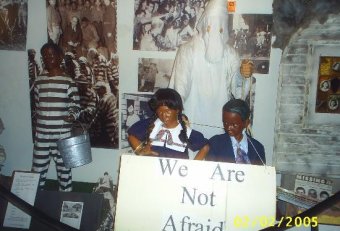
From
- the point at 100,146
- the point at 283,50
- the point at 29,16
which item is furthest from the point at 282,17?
the point at 29,16

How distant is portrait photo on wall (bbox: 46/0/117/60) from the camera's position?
10.0ft

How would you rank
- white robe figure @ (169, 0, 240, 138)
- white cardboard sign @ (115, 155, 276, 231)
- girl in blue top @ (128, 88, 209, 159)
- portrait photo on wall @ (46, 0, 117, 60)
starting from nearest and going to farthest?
white cardboard sign @ (115, 155, 276, 231) < girl in blue top @ (128, 88, 209, 159) < white robe figure @ (169, 0, 240, 138) < portrait photo on wall @ (46, 0, 117, 60)

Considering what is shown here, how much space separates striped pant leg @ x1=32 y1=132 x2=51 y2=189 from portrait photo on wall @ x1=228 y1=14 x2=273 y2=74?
2151 millimetres

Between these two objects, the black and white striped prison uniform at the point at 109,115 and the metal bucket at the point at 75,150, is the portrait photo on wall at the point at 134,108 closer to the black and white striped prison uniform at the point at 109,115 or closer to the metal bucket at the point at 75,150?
the black and white striped prison uniform at the point at 109,115

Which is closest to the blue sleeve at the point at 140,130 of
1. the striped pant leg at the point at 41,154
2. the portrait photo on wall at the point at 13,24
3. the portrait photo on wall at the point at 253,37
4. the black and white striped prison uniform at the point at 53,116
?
the black and white striped prison uniform at the point at 53,116

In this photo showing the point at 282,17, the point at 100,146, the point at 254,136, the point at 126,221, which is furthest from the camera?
the point at 100,146

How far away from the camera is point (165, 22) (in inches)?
118

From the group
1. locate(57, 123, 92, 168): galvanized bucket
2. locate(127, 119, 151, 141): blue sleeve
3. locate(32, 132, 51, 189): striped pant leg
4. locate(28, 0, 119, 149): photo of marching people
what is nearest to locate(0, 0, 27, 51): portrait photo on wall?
locate(28, 0, 119, 149): photo of marching people

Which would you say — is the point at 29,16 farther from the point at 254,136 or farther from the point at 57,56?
the point at 254,136

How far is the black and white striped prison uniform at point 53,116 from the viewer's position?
314cm

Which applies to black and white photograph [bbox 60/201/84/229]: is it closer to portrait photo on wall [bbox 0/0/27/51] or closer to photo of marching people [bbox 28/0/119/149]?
photo of marching people [bbox 28/0/119/149]

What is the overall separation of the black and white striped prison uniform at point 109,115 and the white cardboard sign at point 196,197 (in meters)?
1.72

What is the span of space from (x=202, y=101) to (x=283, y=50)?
91cm

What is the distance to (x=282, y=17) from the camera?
9.32 feet
